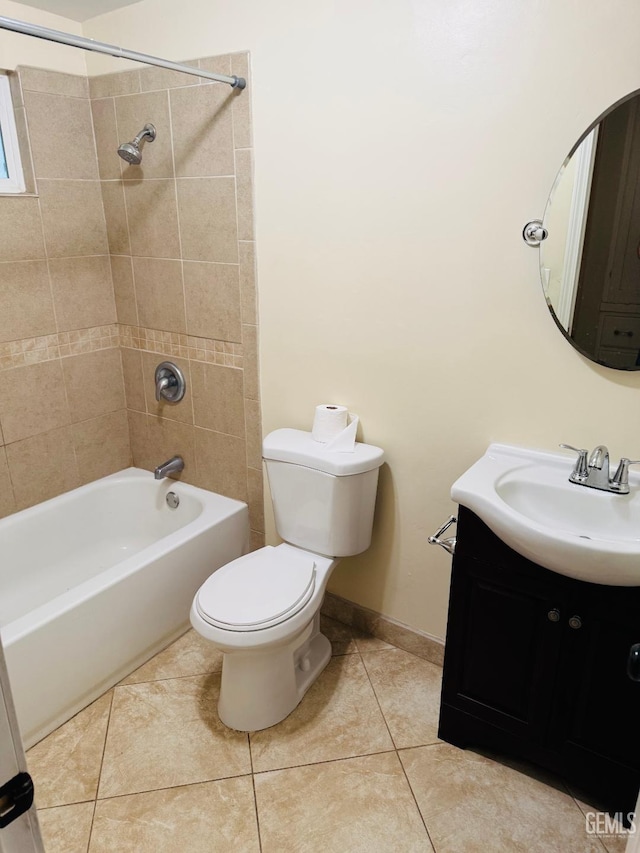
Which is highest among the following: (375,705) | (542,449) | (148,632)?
(542,449)

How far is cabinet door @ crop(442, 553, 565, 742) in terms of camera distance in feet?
4.92

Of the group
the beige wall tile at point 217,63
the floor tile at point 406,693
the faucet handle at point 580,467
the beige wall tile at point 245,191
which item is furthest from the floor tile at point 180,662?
the beige wall tile at point 217,63

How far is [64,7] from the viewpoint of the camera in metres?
2.12

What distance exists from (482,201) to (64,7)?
5.67 ft

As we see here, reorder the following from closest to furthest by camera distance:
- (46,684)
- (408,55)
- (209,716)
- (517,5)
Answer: (517,5) < (408,55) < (46,684) < (209,716)

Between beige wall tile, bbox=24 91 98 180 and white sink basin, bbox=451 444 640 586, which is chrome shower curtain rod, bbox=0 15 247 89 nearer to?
beige wall tile, bbox=24 91 98 180

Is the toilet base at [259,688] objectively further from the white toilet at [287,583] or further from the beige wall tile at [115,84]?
the beige wall tile at [115,84]

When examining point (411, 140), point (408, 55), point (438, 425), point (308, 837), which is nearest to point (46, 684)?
point (308, 837)

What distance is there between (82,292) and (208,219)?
690 mm

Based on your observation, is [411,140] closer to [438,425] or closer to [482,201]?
[482,201]

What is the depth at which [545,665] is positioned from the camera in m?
1.52

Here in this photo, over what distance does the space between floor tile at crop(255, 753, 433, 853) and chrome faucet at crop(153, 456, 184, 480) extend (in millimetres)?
1278

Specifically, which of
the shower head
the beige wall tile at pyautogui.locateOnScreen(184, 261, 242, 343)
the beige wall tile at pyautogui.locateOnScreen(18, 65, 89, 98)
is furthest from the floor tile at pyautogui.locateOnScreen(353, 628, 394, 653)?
the beige wall tile at pyautogui.locateOnScreen(18, 65, 89, 98)

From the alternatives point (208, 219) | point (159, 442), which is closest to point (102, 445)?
point (159, 442)
